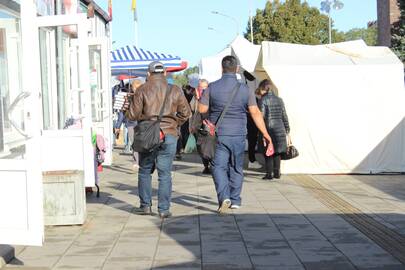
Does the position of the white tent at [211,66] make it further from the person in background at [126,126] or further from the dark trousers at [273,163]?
the dark trousers at [273,163]

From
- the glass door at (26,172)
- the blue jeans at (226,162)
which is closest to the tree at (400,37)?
the blue jeans at (226,162)

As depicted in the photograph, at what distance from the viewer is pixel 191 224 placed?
7586 millimetres

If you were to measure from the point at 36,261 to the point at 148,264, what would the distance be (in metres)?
1.02

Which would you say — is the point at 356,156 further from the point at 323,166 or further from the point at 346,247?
the point at 346,247

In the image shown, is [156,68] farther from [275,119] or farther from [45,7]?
[275,119]

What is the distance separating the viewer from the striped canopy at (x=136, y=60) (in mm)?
18953

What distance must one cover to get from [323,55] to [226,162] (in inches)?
207

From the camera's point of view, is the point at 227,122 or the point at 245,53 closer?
the point at 227,122

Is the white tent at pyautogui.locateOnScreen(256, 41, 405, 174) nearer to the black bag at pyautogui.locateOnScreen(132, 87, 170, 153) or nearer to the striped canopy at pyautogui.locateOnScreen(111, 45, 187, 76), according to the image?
the black bag at pyautogui.locateOnScreen(132, 87, 170, 153)

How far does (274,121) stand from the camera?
11.4 metres

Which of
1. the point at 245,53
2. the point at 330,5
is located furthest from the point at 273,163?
the point at 330,5

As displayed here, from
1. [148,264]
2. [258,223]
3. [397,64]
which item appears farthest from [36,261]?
[397,64]

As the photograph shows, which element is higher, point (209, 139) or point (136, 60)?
point (136, 60)

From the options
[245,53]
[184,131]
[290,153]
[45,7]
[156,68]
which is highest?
[45,7]
